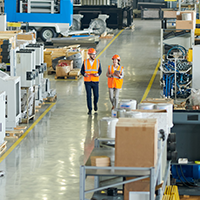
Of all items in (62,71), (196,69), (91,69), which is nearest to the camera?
(91,69)

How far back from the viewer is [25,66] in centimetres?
1118

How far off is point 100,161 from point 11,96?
5504mm

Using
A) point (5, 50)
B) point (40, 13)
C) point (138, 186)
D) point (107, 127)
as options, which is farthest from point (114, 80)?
point (40, 13)

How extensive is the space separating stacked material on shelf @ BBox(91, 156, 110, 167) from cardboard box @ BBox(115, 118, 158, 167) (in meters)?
0.21

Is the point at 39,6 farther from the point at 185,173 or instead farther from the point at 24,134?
the point at 185,173

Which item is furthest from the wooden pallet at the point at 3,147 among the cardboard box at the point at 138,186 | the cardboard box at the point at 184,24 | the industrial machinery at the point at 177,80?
the cardboard box at the point at 184,24

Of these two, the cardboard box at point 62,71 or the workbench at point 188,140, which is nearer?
the workbench at point 188,140

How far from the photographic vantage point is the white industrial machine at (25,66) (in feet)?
36.4

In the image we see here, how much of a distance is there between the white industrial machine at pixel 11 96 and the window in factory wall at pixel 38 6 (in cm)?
1464

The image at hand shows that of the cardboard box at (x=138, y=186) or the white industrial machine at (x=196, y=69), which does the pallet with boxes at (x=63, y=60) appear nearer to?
the white industrial machine at (x=196, y=69)

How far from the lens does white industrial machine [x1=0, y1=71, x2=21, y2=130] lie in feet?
33.1

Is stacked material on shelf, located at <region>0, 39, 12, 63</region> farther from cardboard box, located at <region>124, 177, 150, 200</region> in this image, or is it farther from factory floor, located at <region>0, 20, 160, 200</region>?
cardboard box, located at <region>124, 177, 150, 200</region>

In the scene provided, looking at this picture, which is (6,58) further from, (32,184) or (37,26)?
(37,26)

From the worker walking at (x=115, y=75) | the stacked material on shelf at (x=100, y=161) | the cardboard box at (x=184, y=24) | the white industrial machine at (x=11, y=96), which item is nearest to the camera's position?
the stacked material on shelf at (x=100, y=161)
